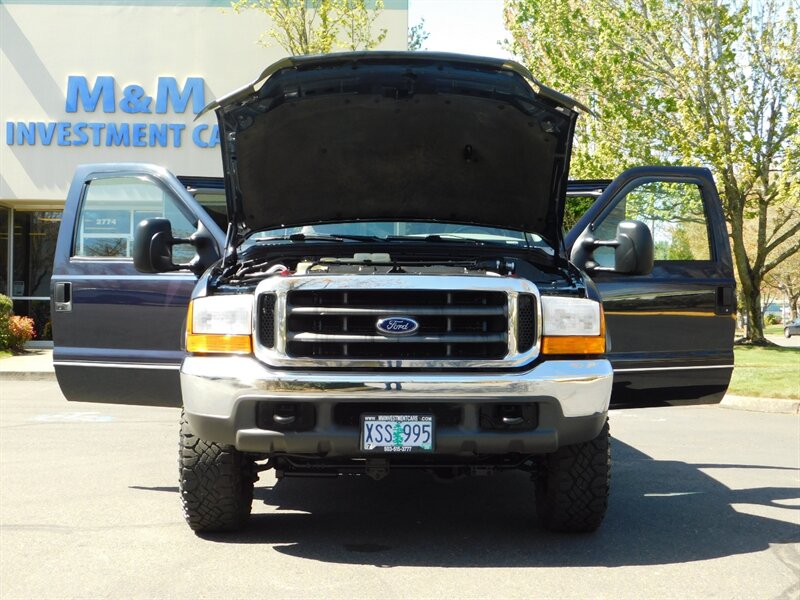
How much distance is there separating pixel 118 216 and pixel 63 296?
96 cm

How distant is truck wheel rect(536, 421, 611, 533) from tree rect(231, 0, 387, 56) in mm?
19114

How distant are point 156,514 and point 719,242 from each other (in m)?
3.98

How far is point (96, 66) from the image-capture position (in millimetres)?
25109

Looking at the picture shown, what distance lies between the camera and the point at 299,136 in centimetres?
627

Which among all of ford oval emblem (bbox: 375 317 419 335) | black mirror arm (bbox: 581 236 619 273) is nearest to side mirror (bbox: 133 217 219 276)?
ford oval emblem (bbox: 375 317 419 335)

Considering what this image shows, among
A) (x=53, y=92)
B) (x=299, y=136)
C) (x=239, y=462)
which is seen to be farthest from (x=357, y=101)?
(x=53, y=92)

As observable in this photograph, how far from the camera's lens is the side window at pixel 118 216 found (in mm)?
6812

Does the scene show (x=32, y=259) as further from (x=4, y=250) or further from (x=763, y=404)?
(x=763, y=404)

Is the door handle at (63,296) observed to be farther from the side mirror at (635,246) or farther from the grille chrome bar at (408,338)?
the side mirror at (635,246)

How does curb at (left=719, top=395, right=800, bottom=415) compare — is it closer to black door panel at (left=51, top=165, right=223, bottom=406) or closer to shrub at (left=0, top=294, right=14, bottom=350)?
black door panel at (left=51, top=165, right=223, bottom=406)

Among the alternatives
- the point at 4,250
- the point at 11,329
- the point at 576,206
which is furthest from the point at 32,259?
the point at 576,206

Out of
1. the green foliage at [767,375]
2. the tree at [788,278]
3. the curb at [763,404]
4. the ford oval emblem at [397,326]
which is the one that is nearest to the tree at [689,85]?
the green foliage at [767,375]

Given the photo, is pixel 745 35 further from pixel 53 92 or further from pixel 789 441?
pixel 789 441

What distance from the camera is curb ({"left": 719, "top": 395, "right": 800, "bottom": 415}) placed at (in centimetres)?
1255
